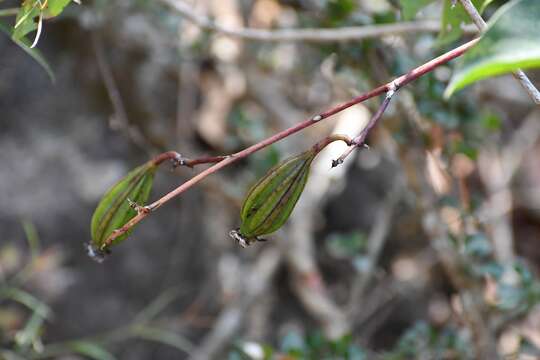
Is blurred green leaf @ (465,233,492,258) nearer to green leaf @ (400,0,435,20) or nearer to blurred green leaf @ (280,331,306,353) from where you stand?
blurred green leaf @ (280,331,306,353)

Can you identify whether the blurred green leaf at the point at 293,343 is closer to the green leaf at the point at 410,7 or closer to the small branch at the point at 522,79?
the green leaf at the point at 410,7

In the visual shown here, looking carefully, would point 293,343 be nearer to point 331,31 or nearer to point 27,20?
point 331,31

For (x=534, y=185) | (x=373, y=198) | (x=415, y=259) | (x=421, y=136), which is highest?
(x=534, y=185)

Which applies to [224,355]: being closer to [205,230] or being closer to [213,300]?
[213,300]

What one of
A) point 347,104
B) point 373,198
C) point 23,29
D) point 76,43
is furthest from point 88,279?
point 347,104

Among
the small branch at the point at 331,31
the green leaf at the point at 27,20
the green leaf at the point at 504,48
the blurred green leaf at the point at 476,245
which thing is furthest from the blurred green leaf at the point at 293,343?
the green leaf at the point at 504,48
